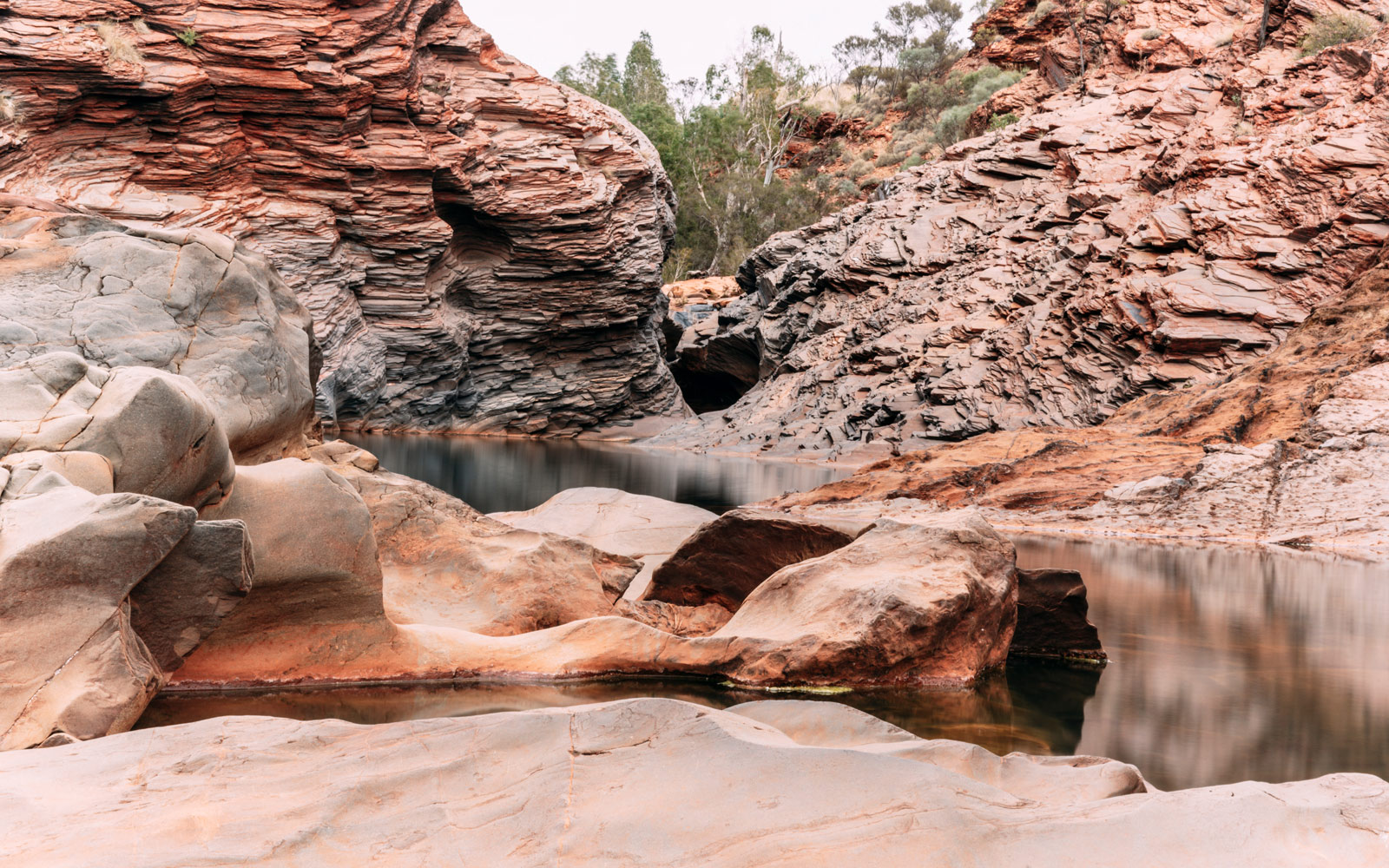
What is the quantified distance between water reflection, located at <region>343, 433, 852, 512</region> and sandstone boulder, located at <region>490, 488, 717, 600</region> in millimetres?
2412

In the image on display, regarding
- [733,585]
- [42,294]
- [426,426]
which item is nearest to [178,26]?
[426,426]

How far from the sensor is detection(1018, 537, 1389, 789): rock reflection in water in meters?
4.68

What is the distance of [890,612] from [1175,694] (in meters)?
1.87

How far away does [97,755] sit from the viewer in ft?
9.07

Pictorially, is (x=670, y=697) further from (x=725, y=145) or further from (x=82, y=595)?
(x=725, y=145)

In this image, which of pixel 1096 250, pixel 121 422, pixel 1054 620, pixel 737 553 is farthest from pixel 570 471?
pixel 121 422

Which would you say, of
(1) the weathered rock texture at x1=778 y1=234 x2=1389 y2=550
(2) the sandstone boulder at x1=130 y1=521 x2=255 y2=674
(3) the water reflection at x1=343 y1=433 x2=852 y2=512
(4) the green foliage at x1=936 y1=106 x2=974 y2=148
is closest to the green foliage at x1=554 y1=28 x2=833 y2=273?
(4) the green foliage at x1=936 y1=106 x2=974 y2=148

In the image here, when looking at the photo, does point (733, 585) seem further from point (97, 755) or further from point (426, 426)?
point (426, 426)

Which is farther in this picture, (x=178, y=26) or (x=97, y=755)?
(x=178, y=26)

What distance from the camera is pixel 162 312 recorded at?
21.9 ft

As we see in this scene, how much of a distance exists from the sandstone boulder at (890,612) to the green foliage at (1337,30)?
24.2 meters

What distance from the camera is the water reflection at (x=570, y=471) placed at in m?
15.7

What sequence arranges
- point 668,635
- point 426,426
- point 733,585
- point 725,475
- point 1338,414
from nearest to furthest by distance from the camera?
point 668,635, point 733,585, point 1338,414, point 725,475, point 426,426

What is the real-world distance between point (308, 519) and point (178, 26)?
2128cm
